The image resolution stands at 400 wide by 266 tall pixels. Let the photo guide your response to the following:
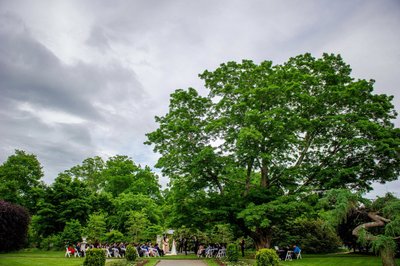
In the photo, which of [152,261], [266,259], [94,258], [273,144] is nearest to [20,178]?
[152,261]

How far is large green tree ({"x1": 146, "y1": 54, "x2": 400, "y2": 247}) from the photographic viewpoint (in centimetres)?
2412

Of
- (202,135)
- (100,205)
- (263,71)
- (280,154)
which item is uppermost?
(263,71)

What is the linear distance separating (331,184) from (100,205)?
29958 mm

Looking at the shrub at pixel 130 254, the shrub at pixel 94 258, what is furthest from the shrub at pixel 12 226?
the shrub at pixel 94 258

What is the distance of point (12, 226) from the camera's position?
32938mm

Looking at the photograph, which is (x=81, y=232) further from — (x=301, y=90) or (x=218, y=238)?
(x=301, y=90)

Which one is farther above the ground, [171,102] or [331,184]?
[171,102]

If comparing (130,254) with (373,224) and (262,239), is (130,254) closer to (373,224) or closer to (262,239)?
(262,239)

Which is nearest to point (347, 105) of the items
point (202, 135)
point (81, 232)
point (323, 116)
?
point (323, 116)

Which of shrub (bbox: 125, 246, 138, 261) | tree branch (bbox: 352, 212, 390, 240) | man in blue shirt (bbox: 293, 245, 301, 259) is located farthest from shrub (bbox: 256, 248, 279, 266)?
man in blue shirt (bbox: 293, 245, 301, 259)

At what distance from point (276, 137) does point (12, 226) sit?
1095 inches

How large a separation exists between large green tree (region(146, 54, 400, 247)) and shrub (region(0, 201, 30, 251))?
57.4 ft

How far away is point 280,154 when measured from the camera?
26.6 m

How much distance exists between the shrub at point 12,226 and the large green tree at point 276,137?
57.4 ft
